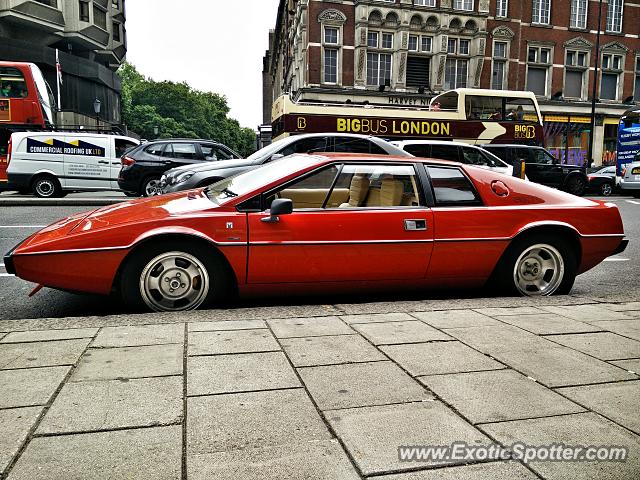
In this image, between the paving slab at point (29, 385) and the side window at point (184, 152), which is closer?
the paving slab at point (29, 385)

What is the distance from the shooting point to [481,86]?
3697 cm

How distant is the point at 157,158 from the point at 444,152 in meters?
7.19

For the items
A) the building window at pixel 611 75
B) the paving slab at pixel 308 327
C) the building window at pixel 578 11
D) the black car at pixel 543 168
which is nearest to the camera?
the paving slab at pixel 308 327

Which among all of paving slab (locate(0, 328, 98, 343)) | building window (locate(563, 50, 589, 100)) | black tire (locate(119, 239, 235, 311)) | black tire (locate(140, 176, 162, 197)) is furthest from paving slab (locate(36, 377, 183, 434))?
building window (locate(563, 50, 589, 100))

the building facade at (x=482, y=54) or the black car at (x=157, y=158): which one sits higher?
the building facade at (x=482, y=54)

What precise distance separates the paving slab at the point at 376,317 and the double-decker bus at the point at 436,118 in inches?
548

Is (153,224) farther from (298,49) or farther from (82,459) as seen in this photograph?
(298,49)

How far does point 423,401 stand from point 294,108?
15703mm

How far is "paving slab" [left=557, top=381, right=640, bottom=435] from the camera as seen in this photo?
230 cm

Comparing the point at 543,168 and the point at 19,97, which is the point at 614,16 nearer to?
the point at 543,168

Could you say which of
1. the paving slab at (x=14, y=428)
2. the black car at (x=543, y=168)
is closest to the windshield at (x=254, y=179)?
the paving slab at (x=14, y=428)

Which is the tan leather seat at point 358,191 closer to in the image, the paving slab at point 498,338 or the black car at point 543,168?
the paving slab at point 498,338

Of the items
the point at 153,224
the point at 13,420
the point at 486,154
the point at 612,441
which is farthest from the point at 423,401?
the point at 486,154

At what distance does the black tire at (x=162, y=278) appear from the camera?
415 cm
